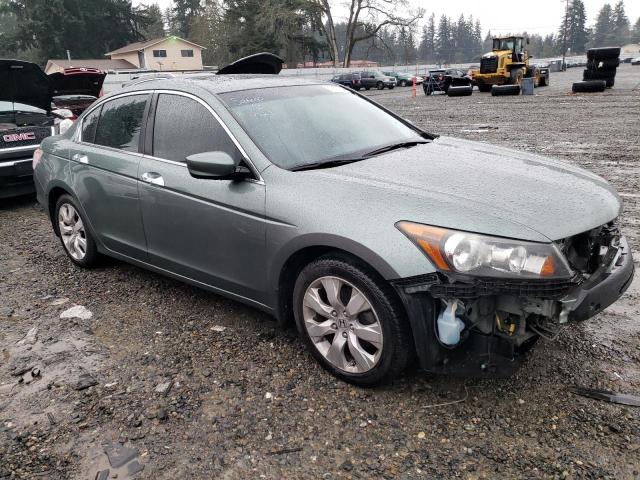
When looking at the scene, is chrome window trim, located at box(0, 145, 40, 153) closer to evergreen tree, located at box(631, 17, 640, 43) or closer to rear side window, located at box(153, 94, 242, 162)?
rear side window, located at box(153, 94, 242, 162)

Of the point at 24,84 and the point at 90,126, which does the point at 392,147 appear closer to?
the point at 90,126

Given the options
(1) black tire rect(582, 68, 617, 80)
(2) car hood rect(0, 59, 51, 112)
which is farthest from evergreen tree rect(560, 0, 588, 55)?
(2) car hood rect(0, 59, 51, 112)

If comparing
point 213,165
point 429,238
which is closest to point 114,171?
point 213,165

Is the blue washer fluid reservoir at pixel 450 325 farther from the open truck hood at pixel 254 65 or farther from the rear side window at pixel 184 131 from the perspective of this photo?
the open truck hood at pixel 254 65

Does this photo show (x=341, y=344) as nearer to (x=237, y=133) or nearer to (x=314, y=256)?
(x=314, y=256)

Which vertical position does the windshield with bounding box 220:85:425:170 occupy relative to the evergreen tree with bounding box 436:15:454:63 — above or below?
below

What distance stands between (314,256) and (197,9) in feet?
306

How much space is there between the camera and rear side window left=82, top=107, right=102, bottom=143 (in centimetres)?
449

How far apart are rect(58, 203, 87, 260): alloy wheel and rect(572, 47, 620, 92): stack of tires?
77.8ft

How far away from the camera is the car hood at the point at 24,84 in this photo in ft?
23.5

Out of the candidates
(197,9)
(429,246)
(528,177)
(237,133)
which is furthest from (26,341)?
(197,9)

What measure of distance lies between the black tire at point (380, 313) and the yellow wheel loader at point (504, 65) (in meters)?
27.5

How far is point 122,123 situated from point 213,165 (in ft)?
5.15

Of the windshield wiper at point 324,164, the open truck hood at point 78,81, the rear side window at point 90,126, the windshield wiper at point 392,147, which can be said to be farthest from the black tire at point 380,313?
the open truck hood at point 78,81
